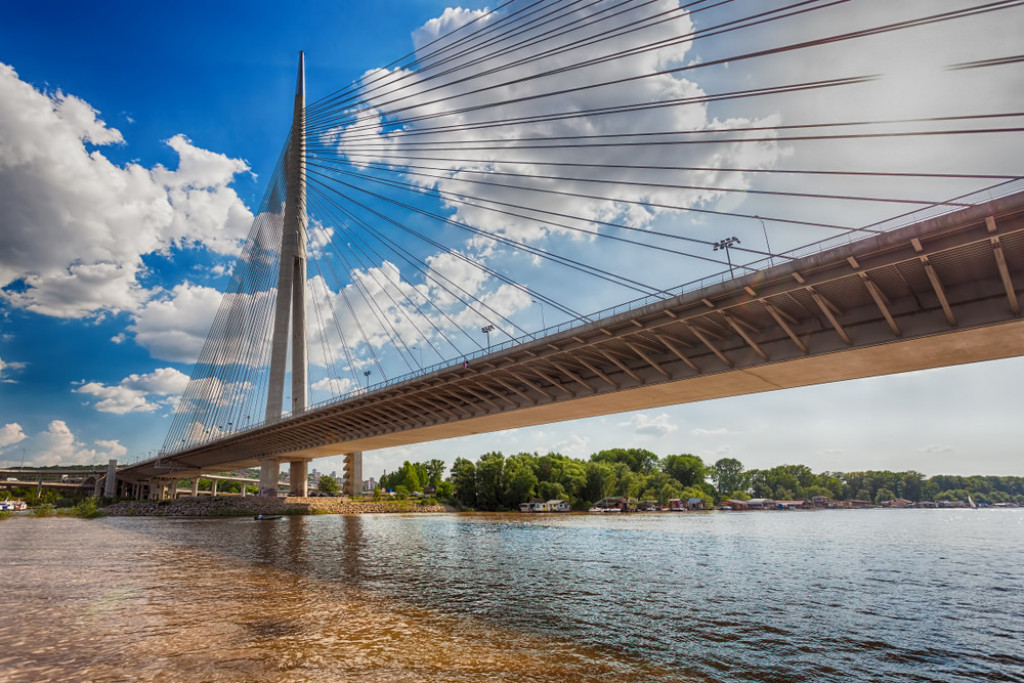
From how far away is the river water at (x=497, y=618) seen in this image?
8.74 meters

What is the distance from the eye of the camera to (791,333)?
826 inches

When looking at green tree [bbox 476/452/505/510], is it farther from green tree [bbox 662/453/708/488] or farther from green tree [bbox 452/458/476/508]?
green tree [bbox 662/453/708/488]

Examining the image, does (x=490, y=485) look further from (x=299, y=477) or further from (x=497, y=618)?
(x=497, y=618)

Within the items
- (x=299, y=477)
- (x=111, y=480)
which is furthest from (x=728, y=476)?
(x=111, y=480)

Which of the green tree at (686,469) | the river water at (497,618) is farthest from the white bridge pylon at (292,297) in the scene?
the green tree at (686,469)

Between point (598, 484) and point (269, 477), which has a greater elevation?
point (269, 477)

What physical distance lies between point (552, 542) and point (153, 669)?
89.0 ft

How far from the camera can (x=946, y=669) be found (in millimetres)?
9625

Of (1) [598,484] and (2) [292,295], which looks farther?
(1) [598,484]

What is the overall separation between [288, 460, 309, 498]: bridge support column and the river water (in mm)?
50785

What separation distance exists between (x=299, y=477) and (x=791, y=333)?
231 ft

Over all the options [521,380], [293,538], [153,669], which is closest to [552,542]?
[521,380]

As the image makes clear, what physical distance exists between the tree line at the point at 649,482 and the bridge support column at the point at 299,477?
93.0ft

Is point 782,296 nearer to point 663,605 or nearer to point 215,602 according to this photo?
point 663,605
